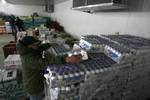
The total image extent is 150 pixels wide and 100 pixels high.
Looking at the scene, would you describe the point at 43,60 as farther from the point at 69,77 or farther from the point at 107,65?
the point at 107,65

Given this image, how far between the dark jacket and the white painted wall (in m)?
4.79

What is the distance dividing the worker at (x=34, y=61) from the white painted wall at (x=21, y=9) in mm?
4724

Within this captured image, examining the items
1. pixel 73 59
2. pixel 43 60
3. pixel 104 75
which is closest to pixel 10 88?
pixel 43 60

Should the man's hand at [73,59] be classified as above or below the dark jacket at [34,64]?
above

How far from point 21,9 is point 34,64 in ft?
16.5

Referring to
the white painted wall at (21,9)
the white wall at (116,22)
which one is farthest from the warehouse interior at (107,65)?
the white painted wall at (21,9)

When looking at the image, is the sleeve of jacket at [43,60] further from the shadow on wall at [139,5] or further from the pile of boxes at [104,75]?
the shadow on wall at [139,5]

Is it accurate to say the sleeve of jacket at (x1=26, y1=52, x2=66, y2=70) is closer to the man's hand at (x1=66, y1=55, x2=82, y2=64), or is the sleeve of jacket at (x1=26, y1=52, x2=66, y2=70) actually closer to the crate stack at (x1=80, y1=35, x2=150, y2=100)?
the man's hand at (x1=66, y1=55, x2=82, y2=64)

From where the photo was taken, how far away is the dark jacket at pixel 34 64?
108cm

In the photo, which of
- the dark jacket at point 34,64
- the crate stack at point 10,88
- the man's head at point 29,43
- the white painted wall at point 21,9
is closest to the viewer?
the dark jacket at point 34,64

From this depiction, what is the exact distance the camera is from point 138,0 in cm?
143

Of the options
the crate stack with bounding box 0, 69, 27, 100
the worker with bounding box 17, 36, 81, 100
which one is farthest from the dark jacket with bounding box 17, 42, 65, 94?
the crate stack with bounding box 0, 69, 27, 100

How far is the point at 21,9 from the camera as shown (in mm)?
5641

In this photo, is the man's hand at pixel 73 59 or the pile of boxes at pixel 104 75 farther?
the man's hand at pixel 73 59
